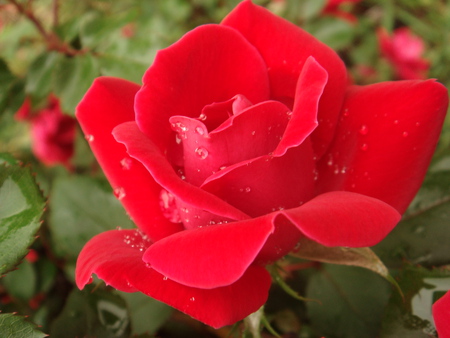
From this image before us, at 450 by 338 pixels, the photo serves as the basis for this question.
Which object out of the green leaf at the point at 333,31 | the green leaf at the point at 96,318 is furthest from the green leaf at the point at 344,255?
the green leaf at the point at 333,31

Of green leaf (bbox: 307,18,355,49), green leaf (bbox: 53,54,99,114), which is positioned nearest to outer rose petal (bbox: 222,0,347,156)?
green leaf (bbox: 53,54,99,114)

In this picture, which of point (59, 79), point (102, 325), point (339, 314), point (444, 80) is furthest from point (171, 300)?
point (444, 80)

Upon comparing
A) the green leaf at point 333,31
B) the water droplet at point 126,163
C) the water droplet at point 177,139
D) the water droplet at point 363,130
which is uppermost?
the water droplet at point 177,139

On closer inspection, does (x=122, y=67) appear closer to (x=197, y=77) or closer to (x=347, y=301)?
(x=197, y=77)

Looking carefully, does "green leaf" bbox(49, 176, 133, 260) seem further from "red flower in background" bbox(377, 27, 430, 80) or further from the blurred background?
"red flower in background" bbox(377, 27, 430, 80)

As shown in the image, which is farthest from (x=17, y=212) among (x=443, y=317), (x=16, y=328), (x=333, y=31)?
(x=333, y=31)

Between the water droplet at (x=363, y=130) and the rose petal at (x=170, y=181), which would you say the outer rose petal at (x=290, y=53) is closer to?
the water droplet at (x=363, y=130)

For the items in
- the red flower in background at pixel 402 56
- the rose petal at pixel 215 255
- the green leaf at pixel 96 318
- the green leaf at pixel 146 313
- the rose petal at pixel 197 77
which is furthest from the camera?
the red flower in background at pixel 402 56
